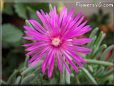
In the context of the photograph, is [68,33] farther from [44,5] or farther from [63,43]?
[44,5]

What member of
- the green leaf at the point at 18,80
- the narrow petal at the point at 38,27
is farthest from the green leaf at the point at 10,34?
the narrow petal at the point at 38,27

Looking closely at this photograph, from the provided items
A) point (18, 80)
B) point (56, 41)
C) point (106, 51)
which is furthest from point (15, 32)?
point (56, 41)

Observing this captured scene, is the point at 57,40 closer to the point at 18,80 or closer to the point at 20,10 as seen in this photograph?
the point at 18,80

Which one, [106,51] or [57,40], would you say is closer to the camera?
[57,40]

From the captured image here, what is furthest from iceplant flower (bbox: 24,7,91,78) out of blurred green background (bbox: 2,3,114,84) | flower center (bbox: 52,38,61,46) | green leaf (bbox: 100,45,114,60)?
blurred green background (bbox: 2,3,114,84)

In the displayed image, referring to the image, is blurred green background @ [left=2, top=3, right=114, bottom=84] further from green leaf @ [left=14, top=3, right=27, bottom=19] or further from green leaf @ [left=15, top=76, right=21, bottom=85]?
green leaf @ [left=15, top=76, right=21, bottom=85]

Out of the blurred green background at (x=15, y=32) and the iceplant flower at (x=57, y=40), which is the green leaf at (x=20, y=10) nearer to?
the blurred green background at (x=15, y=32)
